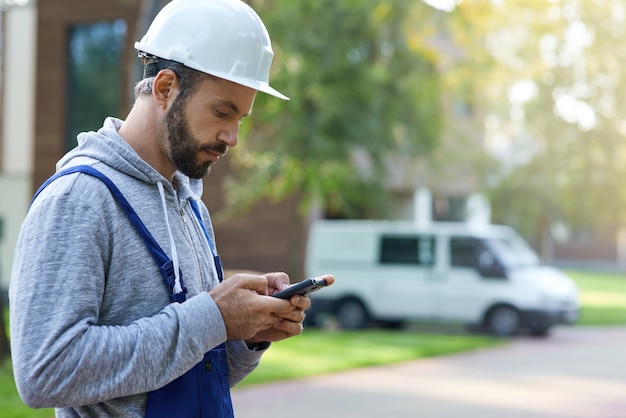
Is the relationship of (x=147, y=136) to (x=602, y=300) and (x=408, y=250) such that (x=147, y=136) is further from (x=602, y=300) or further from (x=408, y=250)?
(x=602, y=300)

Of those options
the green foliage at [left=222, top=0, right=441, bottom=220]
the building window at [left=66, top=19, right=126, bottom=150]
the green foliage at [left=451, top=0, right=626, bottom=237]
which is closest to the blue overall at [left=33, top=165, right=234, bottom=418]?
the green foliage at [left=222, top=0, right=441, bottom=220]

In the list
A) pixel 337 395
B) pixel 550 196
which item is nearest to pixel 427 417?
pixel 337 395

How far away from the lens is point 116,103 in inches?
977

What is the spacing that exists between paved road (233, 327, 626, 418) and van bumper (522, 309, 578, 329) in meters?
2.23

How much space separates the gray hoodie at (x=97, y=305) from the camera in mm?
1866

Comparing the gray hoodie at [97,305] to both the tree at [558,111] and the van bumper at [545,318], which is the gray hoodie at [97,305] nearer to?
the van bumper at [545,318]

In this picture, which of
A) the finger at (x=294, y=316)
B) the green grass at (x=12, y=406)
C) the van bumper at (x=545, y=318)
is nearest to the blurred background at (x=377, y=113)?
the van bumper at (x=545, y=318)

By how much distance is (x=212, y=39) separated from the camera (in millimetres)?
2119

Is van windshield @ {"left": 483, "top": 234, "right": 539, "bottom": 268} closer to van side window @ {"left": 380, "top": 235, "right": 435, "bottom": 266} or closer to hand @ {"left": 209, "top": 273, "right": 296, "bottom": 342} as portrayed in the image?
van side window @ {"left": 380, "top": 235, "right": 435, "bottom": 266}

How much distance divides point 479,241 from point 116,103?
10979 mm

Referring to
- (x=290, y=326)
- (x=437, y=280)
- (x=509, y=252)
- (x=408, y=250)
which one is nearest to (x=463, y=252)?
(x=437, y=280)

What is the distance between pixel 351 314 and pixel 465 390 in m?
7.24

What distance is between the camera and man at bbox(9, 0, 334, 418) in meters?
1.88

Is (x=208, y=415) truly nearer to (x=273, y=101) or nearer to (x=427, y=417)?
(x=427, y=417)
